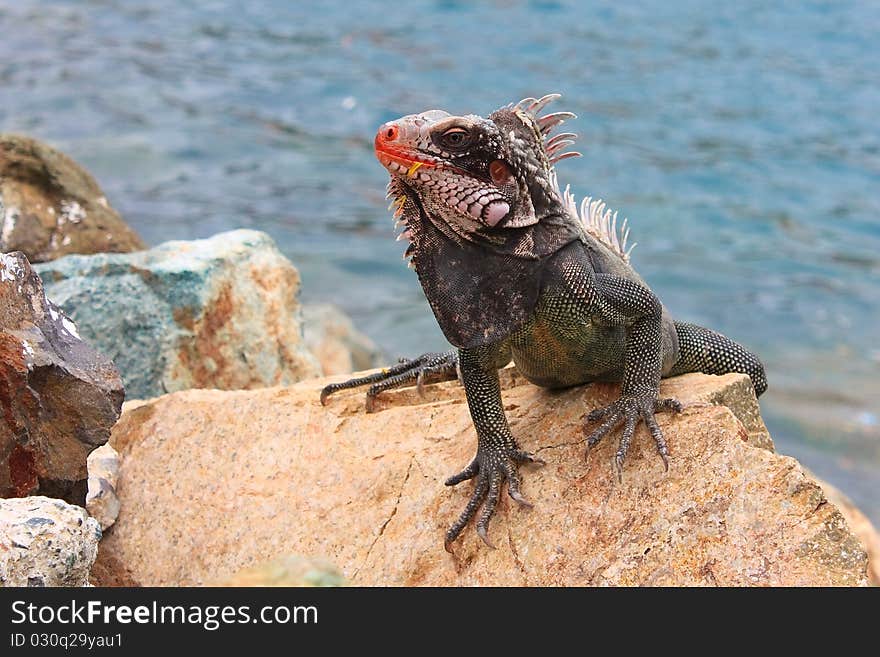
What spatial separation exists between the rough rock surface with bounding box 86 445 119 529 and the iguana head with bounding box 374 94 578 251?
2.31 meters

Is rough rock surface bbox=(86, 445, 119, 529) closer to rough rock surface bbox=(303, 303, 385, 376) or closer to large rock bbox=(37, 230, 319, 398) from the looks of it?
large rock bbox=(37, 230, 319, 398)

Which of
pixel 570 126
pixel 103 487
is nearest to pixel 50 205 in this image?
pixel 103 487

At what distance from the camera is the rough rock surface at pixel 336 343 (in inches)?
427

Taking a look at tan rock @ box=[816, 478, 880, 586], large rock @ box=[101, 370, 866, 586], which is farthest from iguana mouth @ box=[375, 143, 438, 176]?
tan rock @ box=[816, 478, 880, 586]

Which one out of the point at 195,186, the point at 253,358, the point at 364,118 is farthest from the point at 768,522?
the point at 364,118

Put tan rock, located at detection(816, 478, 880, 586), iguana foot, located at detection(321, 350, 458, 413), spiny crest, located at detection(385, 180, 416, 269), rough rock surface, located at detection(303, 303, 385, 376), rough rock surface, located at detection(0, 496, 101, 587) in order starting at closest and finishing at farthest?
rough rock surface, located at detection(0, 496, 101, 587) < spiny crest, located at detection(385, 180, 416, 269) < iguana foot, located at detection(321, 350, 458, 413) < tan rock, located at detection(816, 478, 880, 586) < rough rock surface, located at detection(303, 303, 385, 376)

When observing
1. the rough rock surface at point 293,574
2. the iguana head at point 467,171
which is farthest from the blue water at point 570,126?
the rough rock surface at point 293,574

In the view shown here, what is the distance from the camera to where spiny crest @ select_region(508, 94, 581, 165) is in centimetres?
534

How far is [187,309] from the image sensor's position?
24.7ft

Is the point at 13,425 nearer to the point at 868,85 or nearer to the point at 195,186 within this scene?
the point at 195,186

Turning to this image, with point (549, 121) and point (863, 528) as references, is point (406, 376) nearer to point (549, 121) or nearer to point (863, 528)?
point (549, 121)

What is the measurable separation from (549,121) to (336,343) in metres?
6.03

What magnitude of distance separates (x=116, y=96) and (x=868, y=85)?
43.5 feet

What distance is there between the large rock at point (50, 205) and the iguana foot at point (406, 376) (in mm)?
3537
